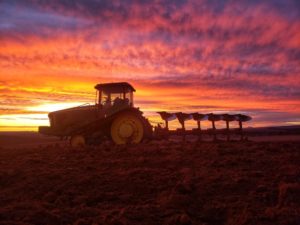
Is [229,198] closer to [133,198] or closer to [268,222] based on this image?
[268,222]

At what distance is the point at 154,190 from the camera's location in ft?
23.5

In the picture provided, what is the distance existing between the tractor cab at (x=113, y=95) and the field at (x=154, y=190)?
21.5ft

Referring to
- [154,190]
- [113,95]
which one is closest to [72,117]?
[113,95]

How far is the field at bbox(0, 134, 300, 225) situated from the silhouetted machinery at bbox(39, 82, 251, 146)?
5045 millimetres

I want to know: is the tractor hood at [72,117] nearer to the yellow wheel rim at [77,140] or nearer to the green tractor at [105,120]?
the green tractor at [105,120]

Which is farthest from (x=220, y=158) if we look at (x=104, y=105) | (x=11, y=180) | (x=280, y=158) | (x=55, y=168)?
(x=104, y=105)

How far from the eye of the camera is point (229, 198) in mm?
6527

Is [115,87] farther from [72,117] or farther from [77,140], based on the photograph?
[77,140]

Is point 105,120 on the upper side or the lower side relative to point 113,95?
lower

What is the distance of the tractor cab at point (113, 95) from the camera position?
17.2 m

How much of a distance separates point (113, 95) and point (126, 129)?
93.2 inches

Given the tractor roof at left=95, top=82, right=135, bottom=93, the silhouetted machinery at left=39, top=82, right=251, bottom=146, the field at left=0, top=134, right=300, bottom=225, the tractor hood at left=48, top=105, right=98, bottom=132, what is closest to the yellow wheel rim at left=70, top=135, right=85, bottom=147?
the silhouetted machinery at left=39, top=82, right=251, bottom=146

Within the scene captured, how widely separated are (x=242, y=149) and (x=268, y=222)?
713 cm

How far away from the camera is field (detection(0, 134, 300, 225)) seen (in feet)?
18.8
